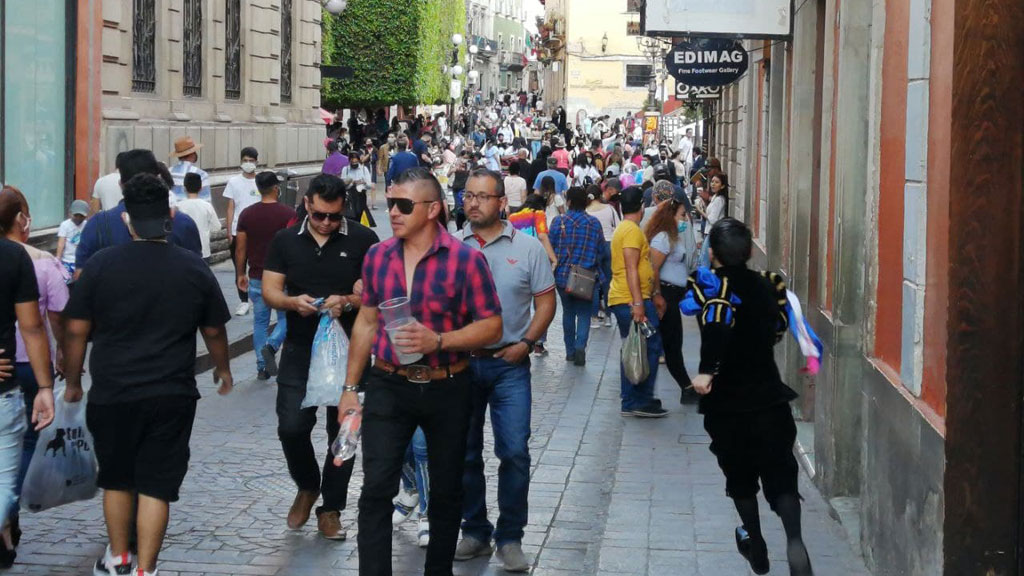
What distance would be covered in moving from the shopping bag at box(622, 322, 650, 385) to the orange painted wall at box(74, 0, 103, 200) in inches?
331

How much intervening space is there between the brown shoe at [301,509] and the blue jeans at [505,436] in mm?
983

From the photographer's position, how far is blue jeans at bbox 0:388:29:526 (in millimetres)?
6336

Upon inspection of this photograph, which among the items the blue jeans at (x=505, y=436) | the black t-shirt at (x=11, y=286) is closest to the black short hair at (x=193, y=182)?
the blue jeans at (x=505, y=436)

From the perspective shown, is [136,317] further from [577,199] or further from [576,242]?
[577,199]

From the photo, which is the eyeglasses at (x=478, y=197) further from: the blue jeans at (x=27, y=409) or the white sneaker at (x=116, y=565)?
the white sneaker at (x=116, y=565)

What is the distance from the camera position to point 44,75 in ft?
54.6

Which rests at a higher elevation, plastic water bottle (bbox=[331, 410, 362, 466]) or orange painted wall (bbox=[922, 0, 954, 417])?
orange painted wall (bbox=[922, 0, 954, 417])

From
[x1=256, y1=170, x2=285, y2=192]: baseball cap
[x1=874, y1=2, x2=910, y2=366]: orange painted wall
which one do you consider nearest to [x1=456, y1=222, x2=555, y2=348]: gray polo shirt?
[x1=874, y1=2, x2=910, y2=366]: orange painted wall

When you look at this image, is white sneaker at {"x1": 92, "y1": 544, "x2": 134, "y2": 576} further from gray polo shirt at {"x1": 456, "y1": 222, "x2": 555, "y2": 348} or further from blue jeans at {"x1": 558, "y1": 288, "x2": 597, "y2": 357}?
blue jeans at {"x1": 558, "y1": 288, "x2": 597, "y2": 357}

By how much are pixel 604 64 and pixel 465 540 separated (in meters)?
70.7

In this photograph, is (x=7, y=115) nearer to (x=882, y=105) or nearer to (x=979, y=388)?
(x=882, y=105)

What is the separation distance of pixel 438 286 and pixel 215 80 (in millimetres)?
17776

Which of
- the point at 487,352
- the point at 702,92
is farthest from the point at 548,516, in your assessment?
the point at 702,92

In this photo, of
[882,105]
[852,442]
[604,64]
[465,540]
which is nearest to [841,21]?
[882,105]
